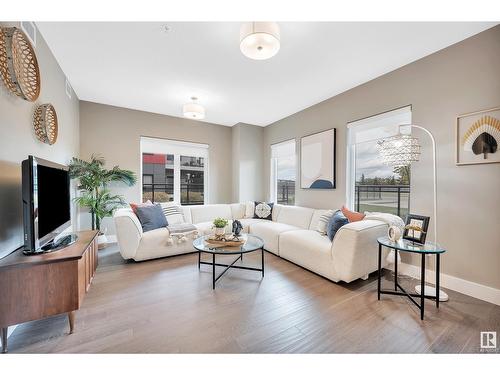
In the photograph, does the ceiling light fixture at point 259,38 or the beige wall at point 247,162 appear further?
the beige wall at point 247,162

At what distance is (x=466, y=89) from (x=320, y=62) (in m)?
1.45

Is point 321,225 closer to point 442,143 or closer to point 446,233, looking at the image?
point 446,233

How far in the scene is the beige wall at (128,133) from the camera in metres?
3.70

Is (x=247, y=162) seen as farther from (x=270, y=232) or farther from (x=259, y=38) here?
(x=259, y=38)

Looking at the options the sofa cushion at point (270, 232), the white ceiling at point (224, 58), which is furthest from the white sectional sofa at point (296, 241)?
the white ceiling at point (224, 58)

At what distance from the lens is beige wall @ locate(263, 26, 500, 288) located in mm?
1913

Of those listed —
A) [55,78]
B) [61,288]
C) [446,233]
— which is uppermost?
[55,78]

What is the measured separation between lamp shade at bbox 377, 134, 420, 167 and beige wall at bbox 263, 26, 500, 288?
34cm

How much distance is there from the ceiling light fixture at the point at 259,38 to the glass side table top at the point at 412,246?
6.62 ft

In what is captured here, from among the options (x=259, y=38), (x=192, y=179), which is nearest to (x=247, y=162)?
(x=192, y=179)

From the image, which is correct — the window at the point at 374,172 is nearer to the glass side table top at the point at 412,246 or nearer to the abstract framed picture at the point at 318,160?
the abstract framed picture at the point at 318,160
